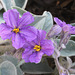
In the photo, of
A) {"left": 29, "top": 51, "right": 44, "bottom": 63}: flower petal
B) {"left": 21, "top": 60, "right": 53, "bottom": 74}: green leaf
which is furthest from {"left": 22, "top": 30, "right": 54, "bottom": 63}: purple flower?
{"left": 21, "top": 60, "right": 53, "bottom": 74}: green leaf

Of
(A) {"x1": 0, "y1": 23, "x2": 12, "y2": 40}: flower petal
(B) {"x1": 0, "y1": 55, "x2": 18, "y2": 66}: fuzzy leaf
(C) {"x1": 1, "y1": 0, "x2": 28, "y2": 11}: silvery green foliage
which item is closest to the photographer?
(A) {"x1": 0, "y1": 23, "x2": 12, "y2": 40}: flower petal

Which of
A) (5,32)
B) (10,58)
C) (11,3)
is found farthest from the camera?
(11,3)

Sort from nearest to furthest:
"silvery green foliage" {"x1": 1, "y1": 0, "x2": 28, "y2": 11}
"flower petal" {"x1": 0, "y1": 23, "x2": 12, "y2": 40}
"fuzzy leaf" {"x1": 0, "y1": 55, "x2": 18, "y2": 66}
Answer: "flower petal" {"x1": 0, "y1": 23, "x2": 12, "y2": 40}
"fuzzy leaf" {"x1": 0, "y1": 55, "x2": 18, "y2": 66}
"silvery green foliage" {"x1": 1, "y1": 0, "x2": 28, "y2": 11}

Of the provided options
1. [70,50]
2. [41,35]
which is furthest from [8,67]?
[70,50]

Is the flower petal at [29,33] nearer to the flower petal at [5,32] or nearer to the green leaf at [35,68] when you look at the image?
the flower petal at [5,32]

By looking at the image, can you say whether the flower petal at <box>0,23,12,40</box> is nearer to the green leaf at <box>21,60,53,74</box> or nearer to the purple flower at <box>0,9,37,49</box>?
the purple flower at <box>0,9,37,49</box>

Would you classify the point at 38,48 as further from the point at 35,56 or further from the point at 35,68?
the point at 35,68

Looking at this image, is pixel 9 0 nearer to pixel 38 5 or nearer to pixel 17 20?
pixel 17 20
